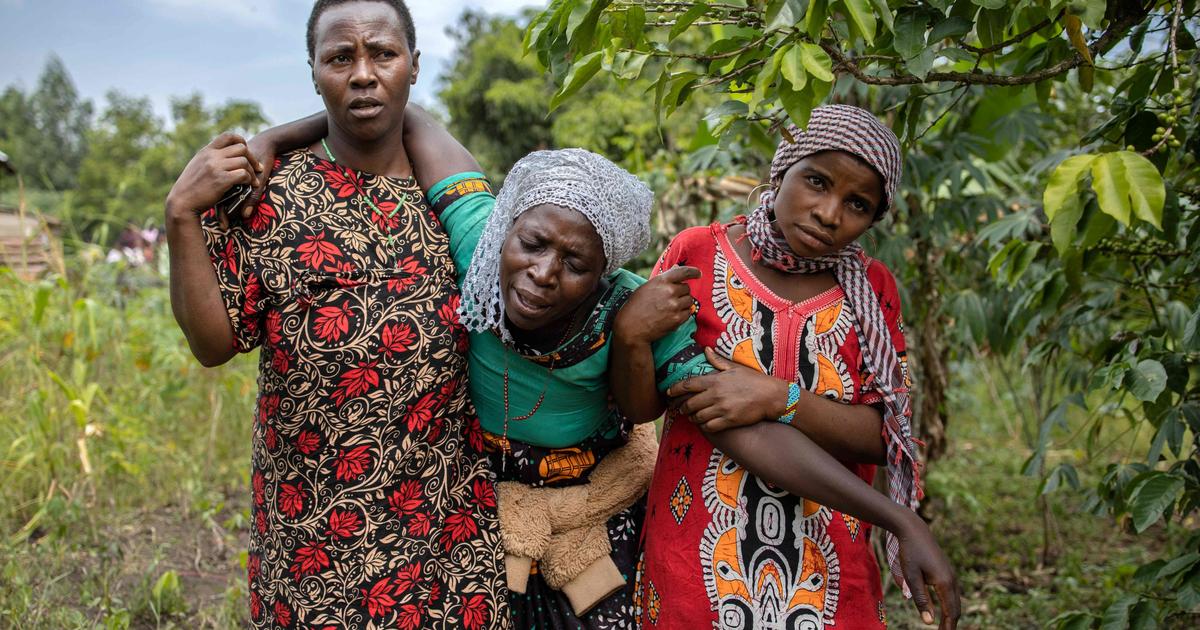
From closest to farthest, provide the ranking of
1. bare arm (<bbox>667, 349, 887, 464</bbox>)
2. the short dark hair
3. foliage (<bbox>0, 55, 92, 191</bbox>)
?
bare arm (<bbox>667, 349, 887, 464</bbox>) → the short dark hair → foliage (<bbox>0, 55, 92, 191</bbox>)

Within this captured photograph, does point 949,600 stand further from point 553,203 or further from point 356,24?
point 356,24

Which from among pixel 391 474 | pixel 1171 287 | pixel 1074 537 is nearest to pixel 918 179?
pixel 1171 287

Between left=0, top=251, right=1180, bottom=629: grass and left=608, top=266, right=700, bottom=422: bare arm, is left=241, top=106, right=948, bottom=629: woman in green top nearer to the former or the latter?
left=608, top=266, right=700, bottom=422: bare arm

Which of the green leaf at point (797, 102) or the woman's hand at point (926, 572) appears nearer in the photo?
the green leaf at point (797, 102)

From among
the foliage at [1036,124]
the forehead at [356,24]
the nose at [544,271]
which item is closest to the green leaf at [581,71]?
the foliage at [1036,124]

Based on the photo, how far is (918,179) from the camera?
293 centimetres

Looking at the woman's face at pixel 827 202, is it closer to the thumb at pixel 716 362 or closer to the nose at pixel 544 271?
the thumb at pixel 716 362

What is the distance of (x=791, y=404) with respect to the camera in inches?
66.5

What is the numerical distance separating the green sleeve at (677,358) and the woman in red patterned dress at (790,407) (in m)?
0.03

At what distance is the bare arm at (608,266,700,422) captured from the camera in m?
1.67

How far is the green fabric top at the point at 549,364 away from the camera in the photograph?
175 cm

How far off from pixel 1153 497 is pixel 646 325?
4.16ft

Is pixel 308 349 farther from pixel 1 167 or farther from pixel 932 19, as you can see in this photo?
pixel 1 167

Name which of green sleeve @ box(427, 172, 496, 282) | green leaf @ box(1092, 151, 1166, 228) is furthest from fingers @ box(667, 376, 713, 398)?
green leaf @ box(1092, 151, 1166, 228)
